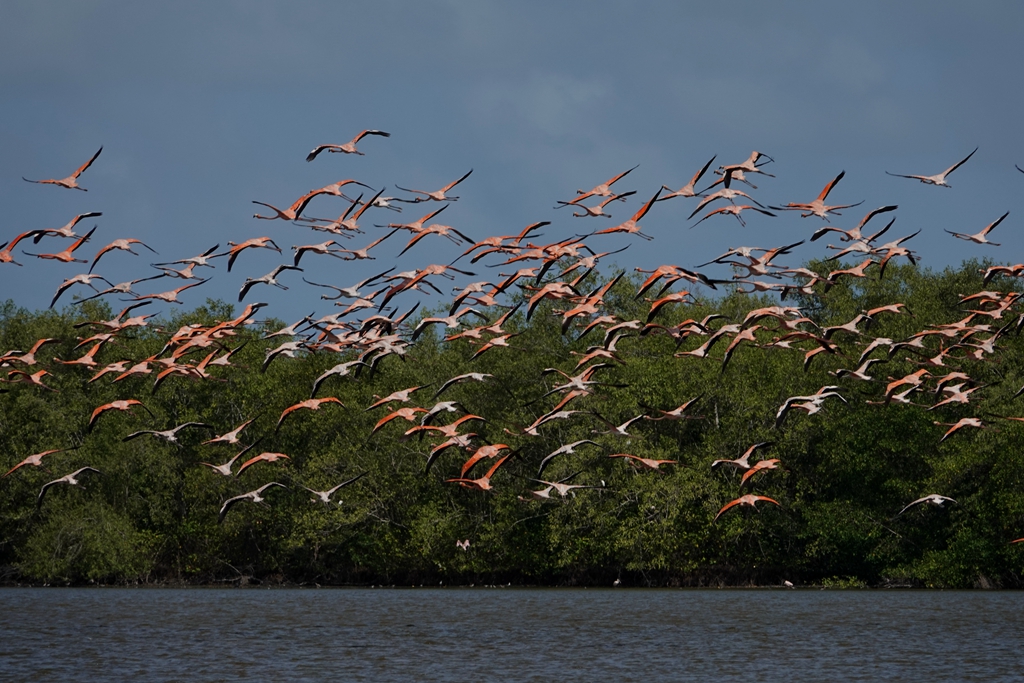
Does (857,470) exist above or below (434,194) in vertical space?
below

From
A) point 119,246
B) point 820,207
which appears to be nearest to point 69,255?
point 119,246

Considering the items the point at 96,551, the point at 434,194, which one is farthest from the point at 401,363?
the point at 434,194

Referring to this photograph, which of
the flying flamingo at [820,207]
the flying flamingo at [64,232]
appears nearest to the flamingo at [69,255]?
the flying flamingo at [64,232]

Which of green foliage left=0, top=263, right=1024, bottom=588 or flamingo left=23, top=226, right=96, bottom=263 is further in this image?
green foliage left=0, top=263, right=1024, bottom=588

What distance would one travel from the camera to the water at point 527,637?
30312 millimetres

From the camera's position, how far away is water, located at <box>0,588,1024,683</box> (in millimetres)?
30312

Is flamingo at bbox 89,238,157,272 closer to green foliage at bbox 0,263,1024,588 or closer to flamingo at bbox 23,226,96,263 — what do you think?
flamingo at bbox 23,226,96,263

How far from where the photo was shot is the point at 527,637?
3841 cm

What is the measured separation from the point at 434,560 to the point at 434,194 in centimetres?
2840

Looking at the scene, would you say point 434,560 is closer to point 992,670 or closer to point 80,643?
point 80,643

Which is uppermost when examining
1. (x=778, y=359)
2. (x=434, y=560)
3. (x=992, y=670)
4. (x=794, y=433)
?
(x=778, y=359)

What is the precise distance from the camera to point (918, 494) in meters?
58.0

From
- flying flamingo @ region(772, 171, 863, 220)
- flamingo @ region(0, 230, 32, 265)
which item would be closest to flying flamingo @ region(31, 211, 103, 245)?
flamingo @ region(0, 230, 32, 265)

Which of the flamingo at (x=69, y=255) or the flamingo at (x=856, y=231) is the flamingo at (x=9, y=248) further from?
the flamingo at (x=856, y=231)
